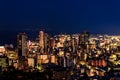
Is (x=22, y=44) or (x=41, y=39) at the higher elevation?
(x=41, y=39)

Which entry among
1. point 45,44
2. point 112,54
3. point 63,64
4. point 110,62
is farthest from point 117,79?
point 45,44

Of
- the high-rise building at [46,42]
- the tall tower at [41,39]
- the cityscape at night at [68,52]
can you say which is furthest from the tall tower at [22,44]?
the high-rise building at [46,42]

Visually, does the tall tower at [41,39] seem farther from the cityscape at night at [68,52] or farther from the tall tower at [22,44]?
the tall tower at [22,44]

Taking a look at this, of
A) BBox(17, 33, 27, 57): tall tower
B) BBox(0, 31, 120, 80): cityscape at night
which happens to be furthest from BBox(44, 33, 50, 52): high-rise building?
BBox(17, 33, 27, 57): tall tower

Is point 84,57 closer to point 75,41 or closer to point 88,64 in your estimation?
point 88,64

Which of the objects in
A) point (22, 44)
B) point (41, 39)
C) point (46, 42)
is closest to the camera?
point (22, 44)

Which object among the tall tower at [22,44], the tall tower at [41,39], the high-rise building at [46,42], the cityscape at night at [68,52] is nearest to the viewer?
the cityscape at night at [68,52]

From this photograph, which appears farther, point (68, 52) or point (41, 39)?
point (41, 39)

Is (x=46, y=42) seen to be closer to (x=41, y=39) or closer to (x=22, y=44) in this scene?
(x=41, y=39)

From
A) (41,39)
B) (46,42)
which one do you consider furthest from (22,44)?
(46,42)
